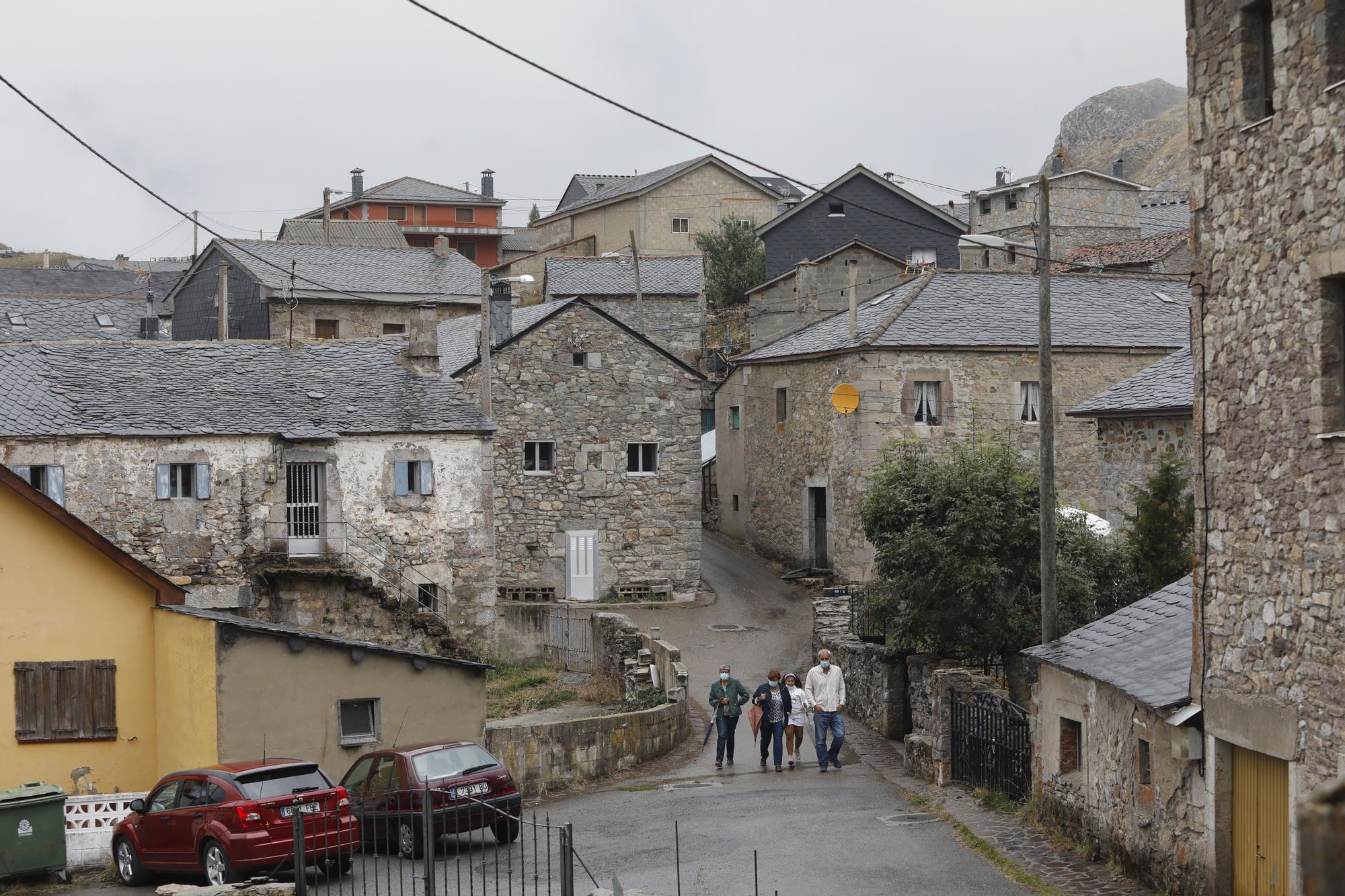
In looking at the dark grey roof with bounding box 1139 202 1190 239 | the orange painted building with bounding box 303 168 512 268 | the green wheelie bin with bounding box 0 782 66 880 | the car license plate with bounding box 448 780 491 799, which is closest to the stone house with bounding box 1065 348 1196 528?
the car license plate with bounding box 448 780 491 799

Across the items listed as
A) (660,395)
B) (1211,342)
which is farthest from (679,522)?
(1211,342)

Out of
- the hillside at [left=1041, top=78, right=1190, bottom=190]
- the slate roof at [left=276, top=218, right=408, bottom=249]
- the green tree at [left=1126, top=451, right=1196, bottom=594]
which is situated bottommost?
the green tree at [left=1126, top=451, right=1196, bottom=594]

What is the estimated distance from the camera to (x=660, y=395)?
36.3 metres

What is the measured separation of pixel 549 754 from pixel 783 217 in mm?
38892

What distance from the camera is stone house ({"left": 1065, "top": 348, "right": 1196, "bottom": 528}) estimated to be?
24516 mm

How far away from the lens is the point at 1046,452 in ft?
58.6

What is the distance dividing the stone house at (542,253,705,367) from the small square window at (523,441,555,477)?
14.7m

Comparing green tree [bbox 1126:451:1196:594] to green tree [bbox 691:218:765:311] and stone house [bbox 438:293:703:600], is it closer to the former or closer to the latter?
stone house [bbox 438:293:703:600]

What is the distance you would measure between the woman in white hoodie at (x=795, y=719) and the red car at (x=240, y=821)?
27.0ft

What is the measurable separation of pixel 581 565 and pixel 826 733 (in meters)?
15.3

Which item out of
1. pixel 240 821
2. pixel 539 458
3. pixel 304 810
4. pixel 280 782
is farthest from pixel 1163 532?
pixel 539 458

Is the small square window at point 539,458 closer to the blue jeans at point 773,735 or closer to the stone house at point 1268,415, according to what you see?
the blue jeans at point 773,735

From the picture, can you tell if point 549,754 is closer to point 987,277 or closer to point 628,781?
point 628,781

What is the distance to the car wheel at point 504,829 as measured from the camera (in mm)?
15758
